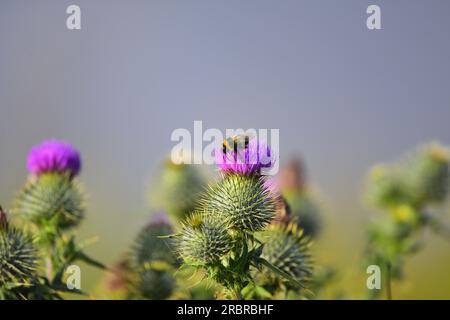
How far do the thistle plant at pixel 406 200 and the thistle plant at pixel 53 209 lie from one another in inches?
170

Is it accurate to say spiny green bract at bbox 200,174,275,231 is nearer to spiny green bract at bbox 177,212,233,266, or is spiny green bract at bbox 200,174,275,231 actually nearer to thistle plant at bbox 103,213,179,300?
spiny green bract at bbox 177,212,233,266

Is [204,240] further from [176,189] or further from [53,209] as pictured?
[176,189]

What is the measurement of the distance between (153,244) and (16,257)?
1.77 m

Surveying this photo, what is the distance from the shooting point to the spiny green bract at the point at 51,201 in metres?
7.81

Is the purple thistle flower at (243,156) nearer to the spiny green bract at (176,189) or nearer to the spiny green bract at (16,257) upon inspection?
the spiny green bract at (16,257)

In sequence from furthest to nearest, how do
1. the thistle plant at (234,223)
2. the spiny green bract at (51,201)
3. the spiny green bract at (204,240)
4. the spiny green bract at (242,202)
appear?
the spiny green bract at (51,201), the spiny green bract at (242,202), the spiny green bract at (204,240), the thistle plant at (234,223)

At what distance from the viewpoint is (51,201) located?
25.7ft

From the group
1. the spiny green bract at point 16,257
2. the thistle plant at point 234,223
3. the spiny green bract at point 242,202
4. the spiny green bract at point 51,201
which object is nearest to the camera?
the thistle plant at point 234,223

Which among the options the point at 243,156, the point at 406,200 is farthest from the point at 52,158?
the point at 406,200

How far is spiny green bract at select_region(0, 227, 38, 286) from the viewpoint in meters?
6.81

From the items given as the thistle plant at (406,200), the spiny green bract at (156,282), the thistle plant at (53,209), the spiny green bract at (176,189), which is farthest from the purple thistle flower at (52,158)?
the thistle plant at (406,200)

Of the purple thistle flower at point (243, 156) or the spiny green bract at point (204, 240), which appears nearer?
the spiny green bract at point (204, 240)

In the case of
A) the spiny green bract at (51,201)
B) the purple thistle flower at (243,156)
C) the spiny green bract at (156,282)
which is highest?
the purple thistle flower at (243,156)

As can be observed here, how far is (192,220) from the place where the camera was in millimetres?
6188
